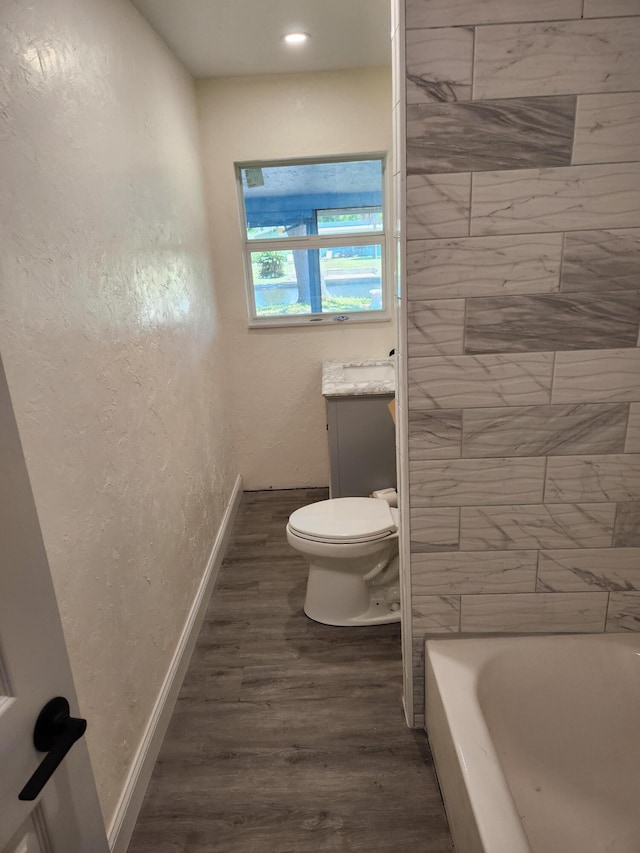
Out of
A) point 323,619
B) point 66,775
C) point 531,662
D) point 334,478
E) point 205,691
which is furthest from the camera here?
point 334,478

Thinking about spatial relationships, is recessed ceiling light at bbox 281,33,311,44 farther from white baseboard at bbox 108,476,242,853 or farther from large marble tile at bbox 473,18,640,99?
white baseboard at bbox 108,476,242,853

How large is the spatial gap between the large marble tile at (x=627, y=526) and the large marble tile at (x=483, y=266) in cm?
67

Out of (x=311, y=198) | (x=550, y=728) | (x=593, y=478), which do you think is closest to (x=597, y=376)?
(x=593, y=478)

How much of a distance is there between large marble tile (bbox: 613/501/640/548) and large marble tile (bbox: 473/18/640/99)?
1.07m

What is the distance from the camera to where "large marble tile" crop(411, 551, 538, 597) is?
5.38 feet

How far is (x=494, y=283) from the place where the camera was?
142cm

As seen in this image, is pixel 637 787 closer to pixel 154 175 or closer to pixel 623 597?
pixel 623 597

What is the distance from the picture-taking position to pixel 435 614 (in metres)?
1.70

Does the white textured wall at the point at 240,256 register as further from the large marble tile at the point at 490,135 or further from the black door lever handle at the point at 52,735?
the black door lever handle at the point at 52,735

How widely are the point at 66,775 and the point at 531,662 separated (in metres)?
1.26

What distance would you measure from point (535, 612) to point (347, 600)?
0.90 m

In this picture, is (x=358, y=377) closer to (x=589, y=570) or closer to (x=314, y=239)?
(x=314, y=239)

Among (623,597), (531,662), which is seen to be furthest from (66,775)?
(623,597)

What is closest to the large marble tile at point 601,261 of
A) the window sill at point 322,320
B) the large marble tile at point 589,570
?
the large marble tile at point 589,570
